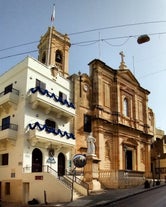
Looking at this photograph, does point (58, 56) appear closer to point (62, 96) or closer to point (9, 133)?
point (62, 96)

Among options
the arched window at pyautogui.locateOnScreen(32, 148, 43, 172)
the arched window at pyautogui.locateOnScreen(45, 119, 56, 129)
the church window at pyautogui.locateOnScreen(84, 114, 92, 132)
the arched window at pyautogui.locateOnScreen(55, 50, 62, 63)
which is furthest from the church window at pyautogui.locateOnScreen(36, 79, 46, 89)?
the arched window at pyautogui.locateOnScreen(55, 50, 62, 63)

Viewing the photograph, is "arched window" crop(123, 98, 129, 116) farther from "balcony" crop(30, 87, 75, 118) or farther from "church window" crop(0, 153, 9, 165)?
"church window" crop(0, 153, 9, 165)

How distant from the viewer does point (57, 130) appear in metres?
24.6

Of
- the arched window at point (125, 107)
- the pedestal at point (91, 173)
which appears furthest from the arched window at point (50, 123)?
the arched window at point (125, 107)

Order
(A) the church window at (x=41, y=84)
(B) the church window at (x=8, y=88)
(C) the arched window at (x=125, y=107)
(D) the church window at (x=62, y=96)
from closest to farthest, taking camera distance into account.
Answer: (A) the church window at (x=41, y=84)
(B) the church window at (x=8, y=88)
(D) the church window at (x=62, y=96)
(C) the arched window at (x=125, y=107)

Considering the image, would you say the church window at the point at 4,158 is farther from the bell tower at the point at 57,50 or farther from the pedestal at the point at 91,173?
the bell tower at the point at 57,50

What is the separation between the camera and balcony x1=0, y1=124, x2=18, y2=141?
73.2 ft

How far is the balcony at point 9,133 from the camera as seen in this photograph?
73.2ft

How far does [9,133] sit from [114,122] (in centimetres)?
1341

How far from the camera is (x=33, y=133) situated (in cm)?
2175

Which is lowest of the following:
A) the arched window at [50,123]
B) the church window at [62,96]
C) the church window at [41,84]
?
the arched window at [50,123]

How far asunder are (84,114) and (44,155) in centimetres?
728

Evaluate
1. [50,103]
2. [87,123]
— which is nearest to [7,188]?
[50,103]

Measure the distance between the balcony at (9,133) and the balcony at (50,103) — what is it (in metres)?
2.42
